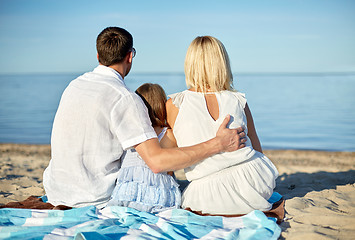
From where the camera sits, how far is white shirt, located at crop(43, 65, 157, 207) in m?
2.98

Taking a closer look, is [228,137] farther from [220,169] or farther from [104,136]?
[104,136]

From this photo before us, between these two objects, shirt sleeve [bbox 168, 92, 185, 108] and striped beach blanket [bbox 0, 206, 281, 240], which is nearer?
striped beach blanket [bbox 0, 206, 281, 240]

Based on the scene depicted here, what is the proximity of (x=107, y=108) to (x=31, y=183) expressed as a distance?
2.94 metres

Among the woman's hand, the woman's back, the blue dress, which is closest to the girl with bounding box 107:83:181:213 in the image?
the blue dress

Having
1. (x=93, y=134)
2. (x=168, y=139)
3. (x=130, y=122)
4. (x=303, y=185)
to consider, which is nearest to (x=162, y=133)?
(x=168, y=139)

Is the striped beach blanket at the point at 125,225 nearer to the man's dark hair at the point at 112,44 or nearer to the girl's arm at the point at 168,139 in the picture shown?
the girl's arm at the point at 168,139

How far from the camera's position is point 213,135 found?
10.6 ft

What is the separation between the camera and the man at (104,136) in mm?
2979

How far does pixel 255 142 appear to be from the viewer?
3732 mm

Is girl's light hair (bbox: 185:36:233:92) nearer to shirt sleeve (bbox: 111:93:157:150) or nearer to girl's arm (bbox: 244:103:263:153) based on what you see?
girl's arm (bbox: 244:103:263:153)

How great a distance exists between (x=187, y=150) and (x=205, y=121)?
32 cm

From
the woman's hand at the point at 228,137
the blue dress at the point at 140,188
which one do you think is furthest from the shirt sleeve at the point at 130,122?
the woman's hand at the point at 228,137

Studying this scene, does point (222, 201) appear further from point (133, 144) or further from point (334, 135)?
point (334, 135)

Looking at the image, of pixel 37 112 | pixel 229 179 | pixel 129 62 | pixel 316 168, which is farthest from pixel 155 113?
pixel 37 112
